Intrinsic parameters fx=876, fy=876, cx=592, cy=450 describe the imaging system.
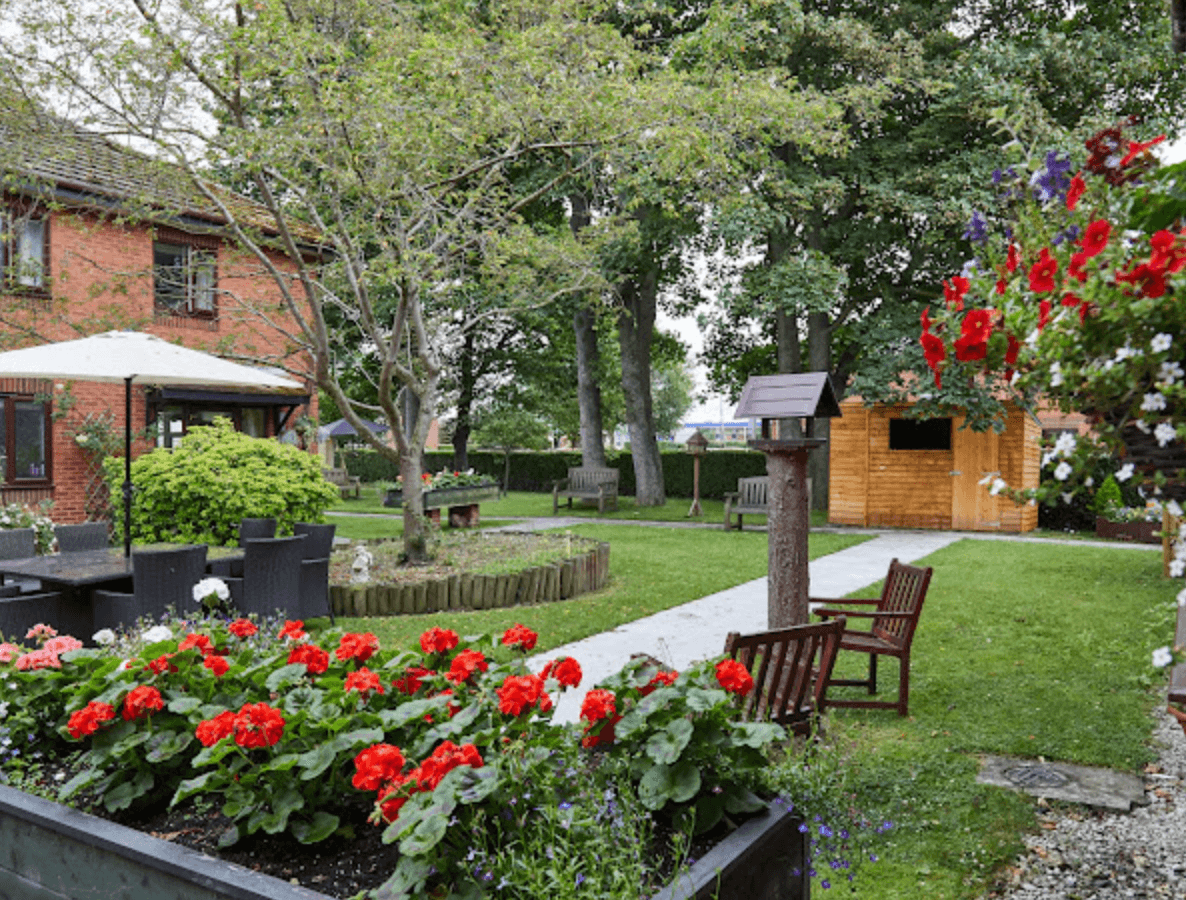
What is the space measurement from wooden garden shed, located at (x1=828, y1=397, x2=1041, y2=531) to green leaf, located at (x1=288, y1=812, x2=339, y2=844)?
48.3 ft

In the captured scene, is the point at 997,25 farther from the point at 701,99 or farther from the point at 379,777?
the point at 379,777

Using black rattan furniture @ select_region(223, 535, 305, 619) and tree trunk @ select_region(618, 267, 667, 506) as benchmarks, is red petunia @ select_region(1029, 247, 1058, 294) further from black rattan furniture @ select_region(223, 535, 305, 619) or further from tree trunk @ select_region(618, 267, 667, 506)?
tree trunk @ select_region(618, 267, 667, 506)

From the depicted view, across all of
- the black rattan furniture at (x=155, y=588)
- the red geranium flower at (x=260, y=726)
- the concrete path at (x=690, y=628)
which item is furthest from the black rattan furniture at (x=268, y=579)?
the red geranium flower at (x=260, y=726)

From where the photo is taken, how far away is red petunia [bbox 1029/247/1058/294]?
5.60ft

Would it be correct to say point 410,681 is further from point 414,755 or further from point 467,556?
point 467,556

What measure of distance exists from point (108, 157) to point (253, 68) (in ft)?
17.9

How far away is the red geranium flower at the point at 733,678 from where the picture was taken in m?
2.67

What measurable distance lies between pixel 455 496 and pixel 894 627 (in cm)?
1131

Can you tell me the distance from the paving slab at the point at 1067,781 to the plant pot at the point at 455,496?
37.7 feet

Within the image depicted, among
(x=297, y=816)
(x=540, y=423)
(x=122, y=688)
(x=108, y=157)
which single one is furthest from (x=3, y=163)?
(x=540, y=423)

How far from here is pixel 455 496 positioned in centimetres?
1591

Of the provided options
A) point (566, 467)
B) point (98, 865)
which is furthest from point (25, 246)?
point (566, 467)

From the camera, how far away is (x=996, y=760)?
451cm

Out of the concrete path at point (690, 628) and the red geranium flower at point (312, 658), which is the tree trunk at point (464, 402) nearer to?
the concrete path at point (690, 628)
